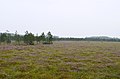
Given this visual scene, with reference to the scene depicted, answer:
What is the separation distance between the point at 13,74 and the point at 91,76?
661 cm

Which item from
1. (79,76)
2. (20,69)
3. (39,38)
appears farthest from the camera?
(39,38)

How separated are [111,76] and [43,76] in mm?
5708

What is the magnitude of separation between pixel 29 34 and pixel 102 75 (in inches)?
3424

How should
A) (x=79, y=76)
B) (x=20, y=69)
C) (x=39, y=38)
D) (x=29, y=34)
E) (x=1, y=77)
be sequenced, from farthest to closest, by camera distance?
(x=39, y=38) < (x=29, y=34) < (x=20, y=69) < (x=79, y=76) < (x=1, y=77)

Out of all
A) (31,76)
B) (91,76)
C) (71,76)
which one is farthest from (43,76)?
(91,76)

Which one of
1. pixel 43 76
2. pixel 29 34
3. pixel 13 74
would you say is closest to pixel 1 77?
pixel 13 74

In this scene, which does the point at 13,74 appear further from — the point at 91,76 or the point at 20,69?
the point at 91,76

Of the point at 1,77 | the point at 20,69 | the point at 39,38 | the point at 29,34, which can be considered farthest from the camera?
the point at 39,38

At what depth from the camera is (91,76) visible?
17.5m

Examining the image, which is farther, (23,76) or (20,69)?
(20,69)

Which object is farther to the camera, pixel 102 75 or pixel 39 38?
pixel 39 38

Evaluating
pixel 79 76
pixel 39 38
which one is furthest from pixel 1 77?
pixel 39 38

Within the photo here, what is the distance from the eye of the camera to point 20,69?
20.4 metres

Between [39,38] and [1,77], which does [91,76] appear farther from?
[39,38]
